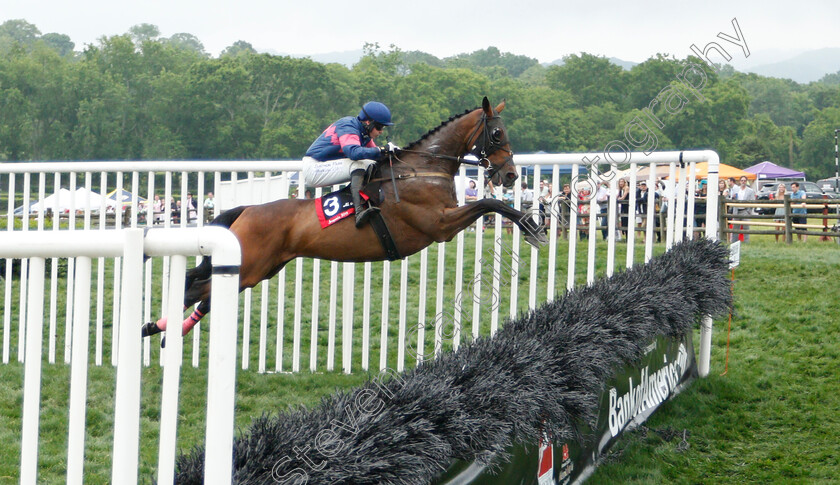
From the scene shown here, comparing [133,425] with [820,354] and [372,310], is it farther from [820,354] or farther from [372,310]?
[372,310]

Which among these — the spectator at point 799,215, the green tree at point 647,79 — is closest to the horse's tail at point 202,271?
the spectator at point 799,215

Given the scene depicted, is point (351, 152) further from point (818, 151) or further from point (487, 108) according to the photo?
point (818, 151)

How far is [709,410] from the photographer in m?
5.61

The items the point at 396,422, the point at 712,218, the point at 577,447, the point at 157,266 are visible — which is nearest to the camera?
the point at 396,422

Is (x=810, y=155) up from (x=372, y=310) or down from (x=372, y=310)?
up

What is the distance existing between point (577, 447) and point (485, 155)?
194 cm

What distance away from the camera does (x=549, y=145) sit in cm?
7206

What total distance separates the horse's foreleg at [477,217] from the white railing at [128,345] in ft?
11.1

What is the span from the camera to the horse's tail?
4.86 m

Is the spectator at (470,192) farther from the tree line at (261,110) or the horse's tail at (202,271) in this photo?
the tree line at (261,110)

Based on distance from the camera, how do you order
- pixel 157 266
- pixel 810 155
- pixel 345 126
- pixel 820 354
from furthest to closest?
1. pixel 810 155
2. pixel 157 266
3. pixel 820 354
4. pixel 345 126

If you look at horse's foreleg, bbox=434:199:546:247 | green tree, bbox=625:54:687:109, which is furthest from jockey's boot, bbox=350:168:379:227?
green tree, bbox=625:54:687:109

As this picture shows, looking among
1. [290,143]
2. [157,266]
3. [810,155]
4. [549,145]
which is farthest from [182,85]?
[157,266]

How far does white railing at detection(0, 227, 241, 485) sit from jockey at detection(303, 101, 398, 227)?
325 centimetres
